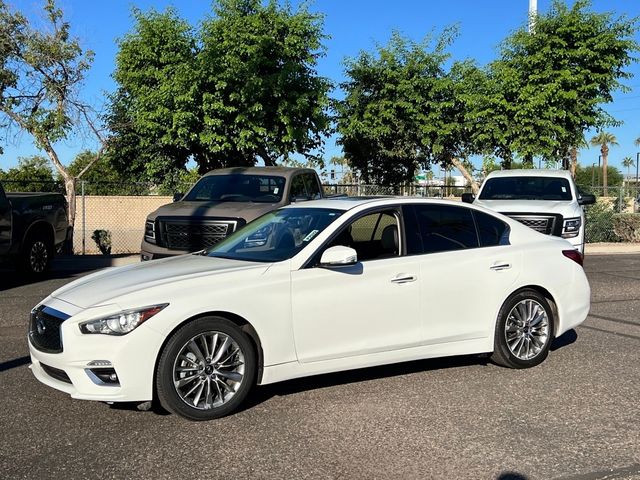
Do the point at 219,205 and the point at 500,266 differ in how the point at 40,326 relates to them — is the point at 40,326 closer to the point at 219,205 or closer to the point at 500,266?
the point at 500,266

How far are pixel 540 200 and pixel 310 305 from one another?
9.08m

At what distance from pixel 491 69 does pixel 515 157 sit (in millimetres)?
3160

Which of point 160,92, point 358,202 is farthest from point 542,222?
point 160,92

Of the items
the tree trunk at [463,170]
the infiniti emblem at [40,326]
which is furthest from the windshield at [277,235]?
the tree trunk at [463,170]

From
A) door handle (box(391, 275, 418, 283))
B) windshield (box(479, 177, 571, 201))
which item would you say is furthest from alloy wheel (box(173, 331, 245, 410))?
windshield (box(479, 177, 571, 201))

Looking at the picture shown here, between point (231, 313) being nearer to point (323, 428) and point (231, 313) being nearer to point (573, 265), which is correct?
point (323, 428)

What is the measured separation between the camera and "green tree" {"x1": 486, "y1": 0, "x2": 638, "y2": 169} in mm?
20750

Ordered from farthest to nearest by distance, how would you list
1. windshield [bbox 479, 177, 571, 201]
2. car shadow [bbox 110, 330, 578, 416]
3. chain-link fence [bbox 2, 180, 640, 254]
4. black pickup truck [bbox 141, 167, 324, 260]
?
chain-link fence [bbox 2, 180, 640, 254]
windshield [bbox 479, 177, 571, 201]
black pickup truck [bbox 141, 167, 324, 260]
car shadow [bbox 110, 330, 578, 416]

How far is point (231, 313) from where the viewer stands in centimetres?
496

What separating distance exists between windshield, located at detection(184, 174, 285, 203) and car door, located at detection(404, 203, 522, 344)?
17.2 feet

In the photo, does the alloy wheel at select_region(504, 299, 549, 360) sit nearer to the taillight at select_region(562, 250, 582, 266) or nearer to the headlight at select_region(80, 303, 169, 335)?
the taillight at select_region(562, 250, 582, 266)

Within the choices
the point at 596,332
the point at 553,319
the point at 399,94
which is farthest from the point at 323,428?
the point at 399,94

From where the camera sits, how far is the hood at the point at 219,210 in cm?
1030

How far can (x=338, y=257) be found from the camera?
520 cm
